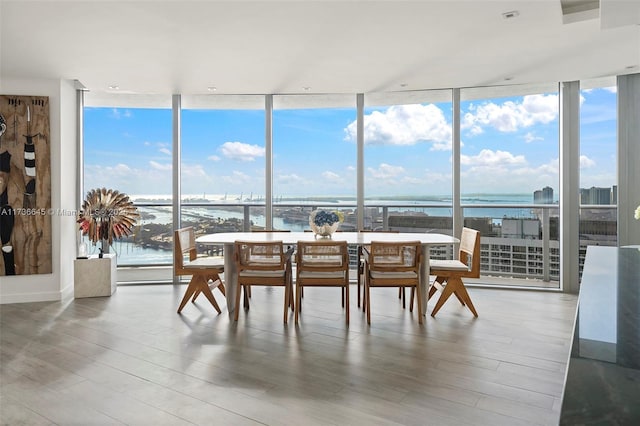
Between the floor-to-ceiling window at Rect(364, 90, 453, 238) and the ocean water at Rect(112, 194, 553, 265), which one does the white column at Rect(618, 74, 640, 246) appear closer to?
the ocean water at Rect(112, 194, 553, 265)

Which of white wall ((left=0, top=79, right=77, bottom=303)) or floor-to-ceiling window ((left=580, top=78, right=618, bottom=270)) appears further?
floor-to-ceiling window ((left=580, top=78, right=618, bottom=270))

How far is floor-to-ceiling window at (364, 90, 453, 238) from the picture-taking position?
219 inches

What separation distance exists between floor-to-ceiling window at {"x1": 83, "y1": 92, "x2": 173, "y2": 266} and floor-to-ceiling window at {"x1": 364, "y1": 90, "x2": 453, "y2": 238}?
268 cm

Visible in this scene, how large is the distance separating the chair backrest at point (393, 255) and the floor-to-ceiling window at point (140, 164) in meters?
3.31

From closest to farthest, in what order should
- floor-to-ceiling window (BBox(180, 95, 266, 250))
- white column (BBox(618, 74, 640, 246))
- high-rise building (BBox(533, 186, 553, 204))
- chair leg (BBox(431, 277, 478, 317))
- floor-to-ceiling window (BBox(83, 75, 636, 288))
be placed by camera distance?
1. chair leg (BBox(431, 277, 478, 317))
2. white column (BBox(618, 74, 640, 246))
3. high-rise building (BBox(533, 186, 553, 204))
4. floor-to-ceiling window (BBox(83, 75, 636, 288))
5. floor-to-ceiling window (BBox(180, 95, 266, 250))

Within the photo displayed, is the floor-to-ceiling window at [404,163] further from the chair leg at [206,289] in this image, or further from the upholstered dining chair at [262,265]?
the chair leg at [206,289]

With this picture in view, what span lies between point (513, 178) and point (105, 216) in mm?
5198

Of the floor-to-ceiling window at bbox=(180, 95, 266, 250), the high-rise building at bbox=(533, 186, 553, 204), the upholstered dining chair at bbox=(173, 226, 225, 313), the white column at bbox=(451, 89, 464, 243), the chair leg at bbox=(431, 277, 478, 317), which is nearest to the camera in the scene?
the chair leg at bbox=(431, 277, 478, 317)

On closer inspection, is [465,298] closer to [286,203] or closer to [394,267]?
[394,267]

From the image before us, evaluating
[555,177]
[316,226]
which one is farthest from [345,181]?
[555,177]

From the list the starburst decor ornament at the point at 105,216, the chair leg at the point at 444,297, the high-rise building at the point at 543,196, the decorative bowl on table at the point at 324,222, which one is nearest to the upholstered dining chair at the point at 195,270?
the decorative bowl on table at the point at 324,222

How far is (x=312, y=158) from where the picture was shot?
5844 millimetres

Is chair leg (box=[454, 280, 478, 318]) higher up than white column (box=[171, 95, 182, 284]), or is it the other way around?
white column (box=[171, 95, 182, 284])

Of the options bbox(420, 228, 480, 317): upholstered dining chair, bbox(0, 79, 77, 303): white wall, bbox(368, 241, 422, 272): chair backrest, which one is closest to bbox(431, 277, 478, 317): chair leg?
bbox(420, 228, 480, 317): upholstered dining chair
